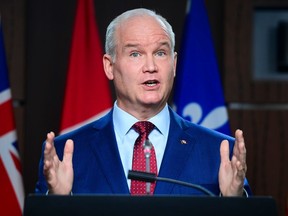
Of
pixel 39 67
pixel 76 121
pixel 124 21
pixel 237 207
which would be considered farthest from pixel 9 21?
pixel 237 207

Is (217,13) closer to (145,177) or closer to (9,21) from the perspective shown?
(9,21)

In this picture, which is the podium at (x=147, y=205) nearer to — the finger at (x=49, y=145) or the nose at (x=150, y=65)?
the finger at (x=49, y=145)

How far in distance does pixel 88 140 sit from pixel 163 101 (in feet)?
0.97

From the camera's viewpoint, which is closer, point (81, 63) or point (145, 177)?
point (145, 177)

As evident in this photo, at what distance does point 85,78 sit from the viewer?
3.39m

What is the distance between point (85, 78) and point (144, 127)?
4.36 feet

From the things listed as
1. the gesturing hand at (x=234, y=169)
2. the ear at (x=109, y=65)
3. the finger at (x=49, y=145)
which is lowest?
the gesturing hand at (x=234, y=169)

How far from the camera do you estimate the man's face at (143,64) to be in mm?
2100

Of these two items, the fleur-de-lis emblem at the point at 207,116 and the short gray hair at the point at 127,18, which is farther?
the fleur-de-lis emblem at the point at 207,116

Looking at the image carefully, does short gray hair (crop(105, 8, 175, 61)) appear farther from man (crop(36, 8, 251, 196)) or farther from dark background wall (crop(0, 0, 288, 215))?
dark background wall (crop(0, 0, 288, 215))

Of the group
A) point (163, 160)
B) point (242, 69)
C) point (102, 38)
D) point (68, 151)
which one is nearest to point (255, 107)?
point (242, 69)

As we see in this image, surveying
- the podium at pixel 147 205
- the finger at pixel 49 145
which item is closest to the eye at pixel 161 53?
the finger at pixel 49 145

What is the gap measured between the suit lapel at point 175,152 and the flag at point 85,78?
1221 mm

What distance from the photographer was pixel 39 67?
11.8ft
